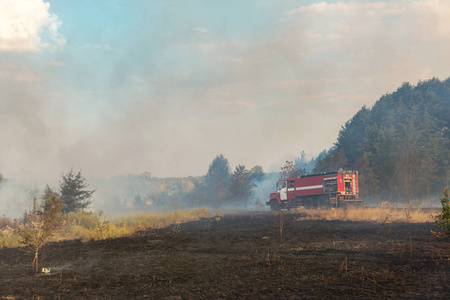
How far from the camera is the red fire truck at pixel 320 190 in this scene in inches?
1253

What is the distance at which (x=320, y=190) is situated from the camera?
3294 cm

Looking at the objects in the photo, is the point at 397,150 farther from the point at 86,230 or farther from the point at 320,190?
the point at 86,230

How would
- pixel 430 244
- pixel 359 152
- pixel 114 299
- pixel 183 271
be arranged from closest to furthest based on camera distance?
pixel 114 299
pixel 183 271
pixel 430 244
pixel 359 152

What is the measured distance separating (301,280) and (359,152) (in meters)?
43.3

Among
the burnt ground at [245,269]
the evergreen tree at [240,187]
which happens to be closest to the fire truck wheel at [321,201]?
the burnt ground at [245,269]

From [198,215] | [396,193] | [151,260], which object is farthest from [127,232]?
[396,193]

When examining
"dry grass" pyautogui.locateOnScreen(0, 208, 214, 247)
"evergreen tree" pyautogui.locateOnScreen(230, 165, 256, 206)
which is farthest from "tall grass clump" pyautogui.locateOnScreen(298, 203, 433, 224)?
"evergreen tree" pyautogui.locateOnScreen(230, 165, 256, 206)

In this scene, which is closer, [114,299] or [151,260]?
[114,299]

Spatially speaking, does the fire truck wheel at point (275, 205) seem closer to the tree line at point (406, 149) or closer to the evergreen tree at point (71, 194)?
the tree line at point (406, 149)

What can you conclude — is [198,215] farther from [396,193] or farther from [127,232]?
[396,193]

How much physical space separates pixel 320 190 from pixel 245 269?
24.7 meters

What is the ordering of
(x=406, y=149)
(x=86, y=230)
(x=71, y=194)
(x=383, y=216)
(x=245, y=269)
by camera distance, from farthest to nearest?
(x=406, y=149) < (x=71, y=194) < (x=383, y=216) < (x=86, y=230) < (x=245, y=269)

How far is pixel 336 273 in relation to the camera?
862 centimetres

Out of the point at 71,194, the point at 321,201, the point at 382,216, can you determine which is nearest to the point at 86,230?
the point at 71,194
